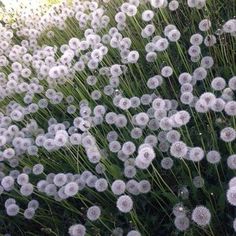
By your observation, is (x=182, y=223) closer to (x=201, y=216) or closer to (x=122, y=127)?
(x=201, y=216)

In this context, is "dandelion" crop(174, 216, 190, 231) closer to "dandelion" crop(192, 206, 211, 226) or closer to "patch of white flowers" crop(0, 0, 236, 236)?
"patch of white flowers" crop(0, 0, 236, 236)

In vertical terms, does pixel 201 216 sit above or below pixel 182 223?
above

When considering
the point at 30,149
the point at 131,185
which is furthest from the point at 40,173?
the point at 131,185

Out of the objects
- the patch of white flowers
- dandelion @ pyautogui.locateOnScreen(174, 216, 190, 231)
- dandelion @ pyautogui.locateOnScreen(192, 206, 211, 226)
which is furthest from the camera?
the patch of white flowers

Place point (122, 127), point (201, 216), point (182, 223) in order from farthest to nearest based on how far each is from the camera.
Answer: point (122, 127) → point (182, 223) → point (201, 216)

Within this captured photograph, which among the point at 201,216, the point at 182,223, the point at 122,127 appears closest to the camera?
the point at 201,216

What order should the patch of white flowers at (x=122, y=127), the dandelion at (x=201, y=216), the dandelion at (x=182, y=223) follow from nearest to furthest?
1. the dandelion at (x=201, y=216)
2. the dandelion at (x=182, y=223)
3. the patch of white flowers at (x=122, y=127)

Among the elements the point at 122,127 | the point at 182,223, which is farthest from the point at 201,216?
the point at 122,127

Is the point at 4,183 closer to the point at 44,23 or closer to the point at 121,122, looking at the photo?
the point at 121,122

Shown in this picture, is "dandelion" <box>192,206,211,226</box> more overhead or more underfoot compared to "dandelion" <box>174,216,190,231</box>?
more overhead

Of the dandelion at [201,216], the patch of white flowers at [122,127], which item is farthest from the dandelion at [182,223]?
the dandelion at [201,216]

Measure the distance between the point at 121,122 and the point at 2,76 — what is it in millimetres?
2014

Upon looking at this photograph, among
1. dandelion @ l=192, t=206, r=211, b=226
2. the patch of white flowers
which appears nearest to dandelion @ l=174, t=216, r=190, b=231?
→ the patch of white flowers

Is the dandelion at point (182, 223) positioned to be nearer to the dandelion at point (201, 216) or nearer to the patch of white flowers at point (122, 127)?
the patch of white flowers at point (122, 127)
